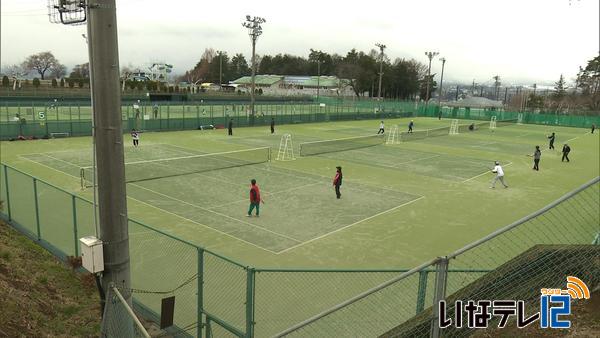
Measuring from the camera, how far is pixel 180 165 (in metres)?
25.5

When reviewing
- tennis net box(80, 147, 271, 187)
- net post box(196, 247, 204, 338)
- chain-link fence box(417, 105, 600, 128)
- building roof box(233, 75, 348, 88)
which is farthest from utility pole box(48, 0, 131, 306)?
building roof box(233, 75, 348, 88)

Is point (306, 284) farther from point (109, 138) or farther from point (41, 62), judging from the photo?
point (41, 62)

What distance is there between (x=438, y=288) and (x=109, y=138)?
430 centimetres

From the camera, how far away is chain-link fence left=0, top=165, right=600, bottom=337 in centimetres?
615

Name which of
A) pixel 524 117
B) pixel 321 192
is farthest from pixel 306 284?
pixel 524 117

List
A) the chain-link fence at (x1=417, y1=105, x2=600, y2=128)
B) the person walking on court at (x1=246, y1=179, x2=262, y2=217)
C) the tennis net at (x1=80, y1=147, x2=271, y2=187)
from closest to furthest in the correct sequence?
the person walking on court at (x1=246, y1=179, x2=262, y2=217)
the tennis net at (x1=80, y1=147, x2=271, y2=187)
the chain-link fence at (x1=417, y1=105, x2=600, y2=128)

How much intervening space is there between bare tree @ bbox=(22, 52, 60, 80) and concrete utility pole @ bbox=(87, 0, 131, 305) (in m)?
160

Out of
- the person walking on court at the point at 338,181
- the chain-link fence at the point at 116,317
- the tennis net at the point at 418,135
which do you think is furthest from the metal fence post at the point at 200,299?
the tennis net at the point at 418,135

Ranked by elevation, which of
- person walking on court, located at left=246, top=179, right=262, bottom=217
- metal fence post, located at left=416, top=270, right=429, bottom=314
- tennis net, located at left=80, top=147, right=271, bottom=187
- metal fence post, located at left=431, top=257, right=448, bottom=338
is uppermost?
metal fence post, located at left=431, top=257, right=448, bottom=338

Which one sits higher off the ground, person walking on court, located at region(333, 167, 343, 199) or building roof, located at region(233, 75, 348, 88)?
building roof, located at region(233, 75, 348, 88)

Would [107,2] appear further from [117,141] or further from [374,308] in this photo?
[374,308]

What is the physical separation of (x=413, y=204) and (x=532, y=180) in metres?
9.71

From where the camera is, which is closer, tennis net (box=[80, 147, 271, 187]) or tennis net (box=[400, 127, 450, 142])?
tennis net (box=[80, 147, 271, 187])

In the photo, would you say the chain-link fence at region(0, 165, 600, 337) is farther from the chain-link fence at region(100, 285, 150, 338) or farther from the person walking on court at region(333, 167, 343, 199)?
the person walking on court at region(333, 167, 343, 199)
